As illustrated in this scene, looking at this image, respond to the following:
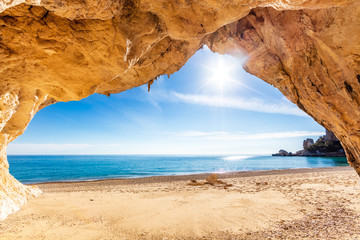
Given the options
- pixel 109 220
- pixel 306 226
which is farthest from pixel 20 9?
pixel 306 226

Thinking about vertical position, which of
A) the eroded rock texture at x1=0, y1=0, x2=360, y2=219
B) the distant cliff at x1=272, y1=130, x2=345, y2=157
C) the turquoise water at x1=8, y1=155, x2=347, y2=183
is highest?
the eroded rock texture at x1=0, y1=0, x2=360, y2=219

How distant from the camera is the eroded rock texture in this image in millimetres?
3582

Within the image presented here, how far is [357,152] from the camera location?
16.5 feet

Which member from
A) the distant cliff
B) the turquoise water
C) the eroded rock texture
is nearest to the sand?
the eroded rock texture

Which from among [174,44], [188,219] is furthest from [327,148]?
[174,44]

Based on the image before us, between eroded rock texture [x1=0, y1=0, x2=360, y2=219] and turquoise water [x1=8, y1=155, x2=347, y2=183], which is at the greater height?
eroded rock texture [x1=0, y1=0, x2=360, y2=219]

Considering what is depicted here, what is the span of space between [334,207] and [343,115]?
4.43 m

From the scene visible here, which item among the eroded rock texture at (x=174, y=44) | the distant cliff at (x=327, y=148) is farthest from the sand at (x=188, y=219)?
the distant cliff at (x=327, y=148)

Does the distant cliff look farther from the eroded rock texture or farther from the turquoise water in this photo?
the eroded rock texture

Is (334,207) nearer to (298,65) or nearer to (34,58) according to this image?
(298,65)

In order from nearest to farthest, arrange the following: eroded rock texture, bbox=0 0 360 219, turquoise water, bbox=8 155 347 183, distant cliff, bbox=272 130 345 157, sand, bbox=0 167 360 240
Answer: eroded rock texture, bbox=0 0 360 219 → sand, bbox=0 167 360 240 → turquoise water, bbox=8 155 347 183 → distant cliff, bbox=272 130 345 157

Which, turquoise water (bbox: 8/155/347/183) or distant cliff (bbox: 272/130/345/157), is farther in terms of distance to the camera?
distant cliff (bbox: 272/130/345/157)

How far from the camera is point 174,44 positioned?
6.22 m

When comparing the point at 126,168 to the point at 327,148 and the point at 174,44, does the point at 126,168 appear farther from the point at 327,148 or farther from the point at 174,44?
the point at 327,148
